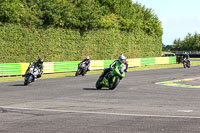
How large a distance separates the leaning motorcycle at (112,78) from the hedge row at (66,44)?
1436cm

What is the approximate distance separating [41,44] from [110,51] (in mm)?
11130

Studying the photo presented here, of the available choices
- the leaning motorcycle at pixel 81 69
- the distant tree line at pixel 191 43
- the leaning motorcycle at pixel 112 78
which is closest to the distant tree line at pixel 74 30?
the leaning motorcycle at pixel 81 69

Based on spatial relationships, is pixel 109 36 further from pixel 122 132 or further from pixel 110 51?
pixel 122 132

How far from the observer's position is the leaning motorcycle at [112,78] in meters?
15.9

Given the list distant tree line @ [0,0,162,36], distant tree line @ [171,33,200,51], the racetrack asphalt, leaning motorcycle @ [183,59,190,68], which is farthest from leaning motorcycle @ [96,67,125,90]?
distant tree line @ [171,33,200,51]

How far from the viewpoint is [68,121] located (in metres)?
8.16

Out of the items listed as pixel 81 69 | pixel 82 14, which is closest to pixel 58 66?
pixel 81 69

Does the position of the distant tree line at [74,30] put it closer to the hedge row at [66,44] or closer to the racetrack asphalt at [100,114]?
the hedge row at [66,44]

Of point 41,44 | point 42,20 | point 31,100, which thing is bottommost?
point 31,100

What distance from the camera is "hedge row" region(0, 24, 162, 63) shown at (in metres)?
29.5

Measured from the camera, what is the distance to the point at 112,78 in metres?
16.2

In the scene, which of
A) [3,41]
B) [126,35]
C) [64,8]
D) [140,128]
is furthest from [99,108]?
[126,35]

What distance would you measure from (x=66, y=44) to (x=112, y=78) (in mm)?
19652

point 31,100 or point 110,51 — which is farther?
point 110,51
